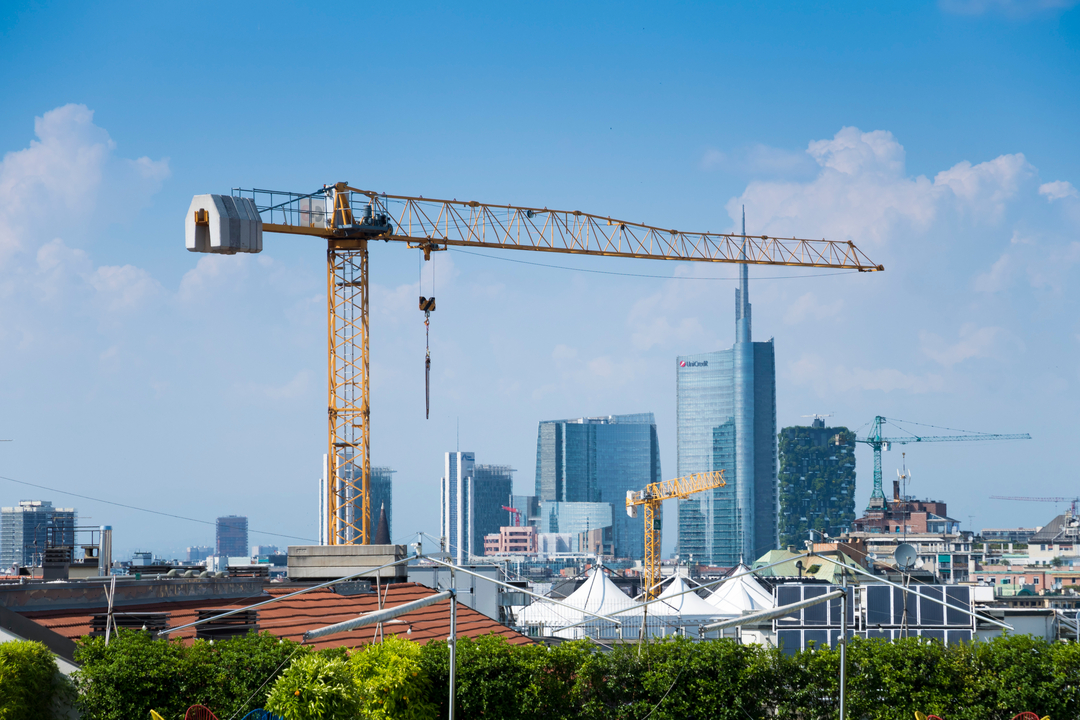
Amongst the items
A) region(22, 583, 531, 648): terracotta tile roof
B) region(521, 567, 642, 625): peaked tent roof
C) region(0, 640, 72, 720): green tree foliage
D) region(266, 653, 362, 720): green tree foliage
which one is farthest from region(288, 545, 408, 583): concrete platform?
region(266, 653, 362, 720): green tree foliage

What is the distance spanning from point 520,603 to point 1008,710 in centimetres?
6819

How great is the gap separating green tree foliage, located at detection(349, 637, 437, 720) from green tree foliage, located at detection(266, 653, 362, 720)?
891 millimetres

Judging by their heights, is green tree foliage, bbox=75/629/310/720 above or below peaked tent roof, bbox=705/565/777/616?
above

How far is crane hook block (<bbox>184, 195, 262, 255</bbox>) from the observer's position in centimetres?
6675

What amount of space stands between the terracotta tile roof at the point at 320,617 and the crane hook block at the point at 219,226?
2485 cm

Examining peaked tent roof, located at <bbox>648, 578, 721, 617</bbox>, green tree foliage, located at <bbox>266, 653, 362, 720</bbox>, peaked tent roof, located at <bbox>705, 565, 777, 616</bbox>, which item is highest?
green tree foliage, located at <bbox>266, 653, 362, 720</bbox>

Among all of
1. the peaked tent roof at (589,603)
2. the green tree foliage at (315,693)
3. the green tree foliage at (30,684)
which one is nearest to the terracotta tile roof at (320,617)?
the green tree foliage at (30,684)

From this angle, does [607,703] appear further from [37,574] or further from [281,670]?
[37,574]

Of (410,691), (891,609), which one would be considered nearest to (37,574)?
(410,691)

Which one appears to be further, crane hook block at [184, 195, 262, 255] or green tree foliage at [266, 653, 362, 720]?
crane hook block at [184, 195, 262, 255]

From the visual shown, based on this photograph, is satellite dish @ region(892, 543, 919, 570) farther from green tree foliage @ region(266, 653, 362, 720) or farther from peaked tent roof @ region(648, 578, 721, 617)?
green tree foliage @ region(266, 653, 362, 720)

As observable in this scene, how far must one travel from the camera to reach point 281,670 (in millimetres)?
29875

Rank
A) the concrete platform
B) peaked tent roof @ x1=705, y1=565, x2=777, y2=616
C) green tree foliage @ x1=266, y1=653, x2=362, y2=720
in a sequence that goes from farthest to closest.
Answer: peaked tent roof @ x1=705, y1=565, x2=777, y2=616 → the concrete platform → green tree foliage @ x1=266, y1=653, x2=362, y2=720

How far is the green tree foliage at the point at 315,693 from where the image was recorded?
2641cm
